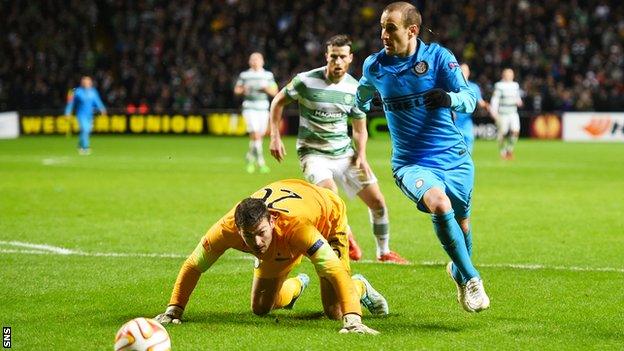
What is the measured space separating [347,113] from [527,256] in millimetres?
2368

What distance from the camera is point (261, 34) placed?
4131 cm

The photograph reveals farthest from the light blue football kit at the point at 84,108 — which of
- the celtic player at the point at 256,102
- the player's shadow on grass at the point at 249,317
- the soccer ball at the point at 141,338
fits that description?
the soccer ball at the point at 141,338

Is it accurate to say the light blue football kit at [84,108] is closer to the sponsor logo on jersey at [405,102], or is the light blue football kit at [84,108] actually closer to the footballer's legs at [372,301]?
the sponsor logo on jersey at [405,102]

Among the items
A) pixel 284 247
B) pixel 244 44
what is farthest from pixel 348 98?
pixel 244 44

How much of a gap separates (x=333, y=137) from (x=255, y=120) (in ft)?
41.7

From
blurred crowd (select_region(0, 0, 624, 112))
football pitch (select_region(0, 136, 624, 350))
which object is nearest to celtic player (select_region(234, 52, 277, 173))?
football pitch (select_region(0, 136, 624, 350))

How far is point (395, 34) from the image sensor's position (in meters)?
7.88

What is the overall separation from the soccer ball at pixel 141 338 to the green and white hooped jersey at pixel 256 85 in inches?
671

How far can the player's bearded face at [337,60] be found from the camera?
10.5 metres

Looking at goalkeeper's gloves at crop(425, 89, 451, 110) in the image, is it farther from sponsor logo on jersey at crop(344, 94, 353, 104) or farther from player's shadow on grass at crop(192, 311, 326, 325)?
sponsor logo on jersey at crop(344, 94, 353, 104)

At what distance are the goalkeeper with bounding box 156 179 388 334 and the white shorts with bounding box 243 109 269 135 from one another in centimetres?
1559

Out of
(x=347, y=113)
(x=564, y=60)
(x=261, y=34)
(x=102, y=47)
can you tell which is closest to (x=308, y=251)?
(x=347, y=113)

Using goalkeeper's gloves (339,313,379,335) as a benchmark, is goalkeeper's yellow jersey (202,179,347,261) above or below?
above

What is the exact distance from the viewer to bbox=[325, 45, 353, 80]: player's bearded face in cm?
1054
